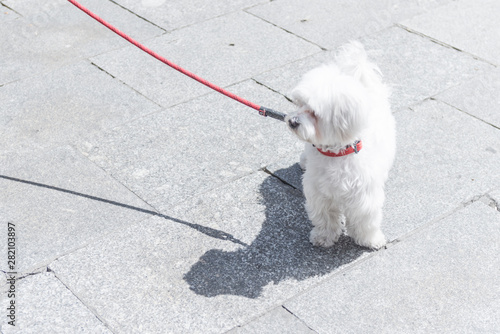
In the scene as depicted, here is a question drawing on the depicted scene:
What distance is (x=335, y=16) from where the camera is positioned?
6828 millimetres

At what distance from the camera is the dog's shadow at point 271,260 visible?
3.79 meters

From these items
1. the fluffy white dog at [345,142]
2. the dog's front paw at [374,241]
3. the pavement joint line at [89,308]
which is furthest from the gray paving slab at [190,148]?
the dog's front paw at [374,241]

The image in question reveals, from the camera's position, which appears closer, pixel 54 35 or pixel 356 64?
pixel 356 64

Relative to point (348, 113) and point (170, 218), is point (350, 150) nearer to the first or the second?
point (348, 113)

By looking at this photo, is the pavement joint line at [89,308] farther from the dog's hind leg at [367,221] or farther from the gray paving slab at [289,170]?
the gray paving slab at [289,170]

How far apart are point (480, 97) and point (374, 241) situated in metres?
2.21

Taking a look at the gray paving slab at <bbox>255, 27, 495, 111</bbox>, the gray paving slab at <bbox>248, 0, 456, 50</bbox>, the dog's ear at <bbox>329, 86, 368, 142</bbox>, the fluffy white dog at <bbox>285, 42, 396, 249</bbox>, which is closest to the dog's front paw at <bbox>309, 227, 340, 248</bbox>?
the fluffy white dog at <bbox>285, 42, 396, 249</bbox>

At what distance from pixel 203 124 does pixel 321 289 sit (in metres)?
1.97

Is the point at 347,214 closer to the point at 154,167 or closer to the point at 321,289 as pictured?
the point at 321,289

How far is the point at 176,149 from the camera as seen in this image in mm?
4953

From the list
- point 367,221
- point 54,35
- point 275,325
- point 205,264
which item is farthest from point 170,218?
point 54,35

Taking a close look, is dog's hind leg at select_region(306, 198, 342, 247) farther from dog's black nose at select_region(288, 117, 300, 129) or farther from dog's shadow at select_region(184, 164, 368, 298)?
dog's black nose at select_region(288, 117, 300, 129)

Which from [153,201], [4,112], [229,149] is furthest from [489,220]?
[4,112]

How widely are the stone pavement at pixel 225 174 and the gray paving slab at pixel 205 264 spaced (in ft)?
0.04
